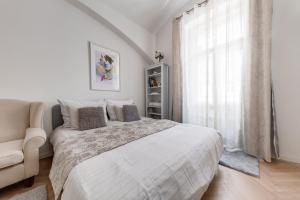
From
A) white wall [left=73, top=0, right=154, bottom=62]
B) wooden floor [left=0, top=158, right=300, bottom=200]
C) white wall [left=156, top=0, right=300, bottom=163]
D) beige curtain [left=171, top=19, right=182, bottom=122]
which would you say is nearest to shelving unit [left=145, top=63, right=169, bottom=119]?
beige curtain [left=171, top=19, right=182, bottom=122]

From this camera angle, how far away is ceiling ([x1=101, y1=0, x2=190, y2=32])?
109 inches

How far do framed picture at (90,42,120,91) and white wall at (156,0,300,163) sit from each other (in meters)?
2.81

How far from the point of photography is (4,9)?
177 cm

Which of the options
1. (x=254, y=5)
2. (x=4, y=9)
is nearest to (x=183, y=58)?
(x=254, y=5)

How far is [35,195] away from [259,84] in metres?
3.14

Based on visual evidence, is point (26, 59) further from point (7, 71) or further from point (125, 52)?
Answer: point (125, 52)

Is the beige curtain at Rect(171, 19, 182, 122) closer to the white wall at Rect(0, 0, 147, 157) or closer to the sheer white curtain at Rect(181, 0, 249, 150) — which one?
the sheer white curtain at Rect(181, 0, 249, 150)

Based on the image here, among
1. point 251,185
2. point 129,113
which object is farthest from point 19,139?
point 251,185

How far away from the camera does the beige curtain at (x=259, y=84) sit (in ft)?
6.27

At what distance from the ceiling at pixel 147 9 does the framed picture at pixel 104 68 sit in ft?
3.06

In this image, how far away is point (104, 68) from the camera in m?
2.78

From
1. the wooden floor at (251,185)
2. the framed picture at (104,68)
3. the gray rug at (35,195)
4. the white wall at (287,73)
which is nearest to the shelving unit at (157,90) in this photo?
the framed picture at (104,68)

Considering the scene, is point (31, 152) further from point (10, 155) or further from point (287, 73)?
point (287, 73)

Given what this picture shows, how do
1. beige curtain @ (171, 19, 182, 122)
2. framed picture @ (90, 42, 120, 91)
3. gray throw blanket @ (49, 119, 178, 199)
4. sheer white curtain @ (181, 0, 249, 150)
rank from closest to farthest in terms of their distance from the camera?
1. gray throw blanket @ (49, 119, 178, 199)
2. sheer white curtain @ (181, 0, 249, 150)
3. framed picture @ (90, 42, 120, 91)
4. beige curtain @ (171, 19, 182, 122)
